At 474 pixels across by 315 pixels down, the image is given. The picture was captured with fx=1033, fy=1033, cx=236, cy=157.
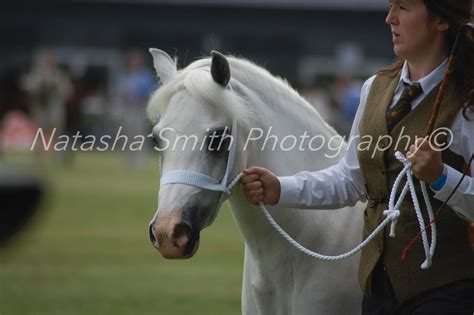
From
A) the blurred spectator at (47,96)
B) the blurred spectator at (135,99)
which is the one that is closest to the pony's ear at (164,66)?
the blurred spectator at (135,99)

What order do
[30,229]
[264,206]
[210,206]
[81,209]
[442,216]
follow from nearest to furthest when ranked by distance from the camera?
[30,229] < [442,216] < [210,206] < [264,206] < [81,209]

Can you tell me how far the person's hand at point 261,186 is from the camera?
361cm

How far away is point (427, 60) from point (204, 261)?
7.47 m

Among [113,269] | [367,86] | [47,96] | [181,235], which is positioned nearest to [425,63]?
[367,86]

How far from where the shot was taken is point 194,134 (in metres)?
3.56

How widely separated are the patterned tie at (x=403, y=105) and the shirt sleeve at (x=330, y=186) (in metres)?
0.22

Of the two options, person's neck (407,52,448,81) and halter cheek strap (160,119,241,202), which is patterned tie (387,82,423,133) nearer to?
person's neck (407,52,448,81)

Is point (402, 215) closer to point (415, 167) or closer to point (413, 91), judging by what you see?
point (415, 167)

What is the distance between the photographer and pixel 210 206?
3.57 metres

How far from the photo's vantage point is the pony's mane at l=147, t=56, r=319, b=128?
3.62m

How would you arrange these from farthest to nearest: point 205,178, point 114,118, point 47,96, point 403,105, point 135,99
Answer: point 114,118 < point 135,99 < point 47,96 < point 205,178 < point 403,105

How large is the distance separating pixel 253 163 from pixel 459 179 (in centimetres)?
95

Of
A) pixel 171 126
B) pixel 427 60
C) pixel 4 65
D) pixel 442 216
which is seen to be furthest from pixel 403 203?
pixel 4 65

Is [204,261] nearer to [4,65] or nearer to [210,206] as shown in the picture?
[210,206]
